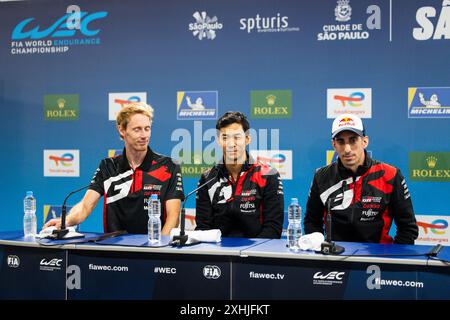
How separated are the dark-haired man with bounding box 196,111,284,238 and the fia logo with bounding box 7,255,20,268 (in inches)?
43.1

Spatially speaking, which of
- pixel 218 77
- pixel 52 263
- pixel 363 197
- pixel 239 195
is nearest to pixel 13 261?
pixel 52 263

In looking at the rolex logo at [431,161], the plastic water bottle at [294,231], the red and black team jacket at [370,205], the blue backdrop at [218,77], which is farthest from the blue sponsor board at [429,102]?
the plastic water bottle at [294,231]

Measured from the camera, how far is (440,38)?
183 inches

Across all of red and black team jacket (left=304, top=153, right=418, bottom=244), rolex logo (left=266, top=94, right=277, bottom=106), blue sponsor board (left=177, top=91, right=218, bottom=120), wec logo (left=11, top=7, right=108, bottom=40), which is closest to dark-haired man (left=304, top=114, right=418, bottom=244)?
red and black team jacket (left=304, top=153, right=418, bottom=244)

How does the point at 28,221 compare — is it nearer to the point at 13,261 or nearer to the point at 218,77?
the point at 13,261

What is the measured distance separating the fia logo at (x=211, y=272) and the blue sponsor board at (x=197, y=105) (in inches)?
100

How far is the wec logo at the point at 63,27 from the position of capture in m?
5.49

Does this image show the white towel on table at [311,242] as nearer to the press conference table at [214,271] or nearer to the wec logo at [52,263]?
the press conference table at [214,271]

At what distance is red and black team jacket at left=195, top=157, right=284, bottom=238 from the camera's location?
3582 mm

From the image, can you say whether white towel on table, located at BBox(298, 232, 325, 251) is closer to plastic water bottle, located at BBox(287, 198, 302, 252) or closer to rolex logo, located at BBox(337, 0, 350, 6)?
plastic water bottle, located at BBox(287, 198, 302, 252)

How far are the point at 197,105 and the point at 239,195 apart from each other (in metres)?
1.80

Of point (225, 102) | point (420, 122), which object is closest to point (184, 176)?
point (225, 102)

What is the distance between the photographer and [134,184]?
3.74m

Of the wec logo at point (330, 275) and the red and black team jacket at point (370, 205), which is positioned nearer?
the wec logo at point (330, 275)
